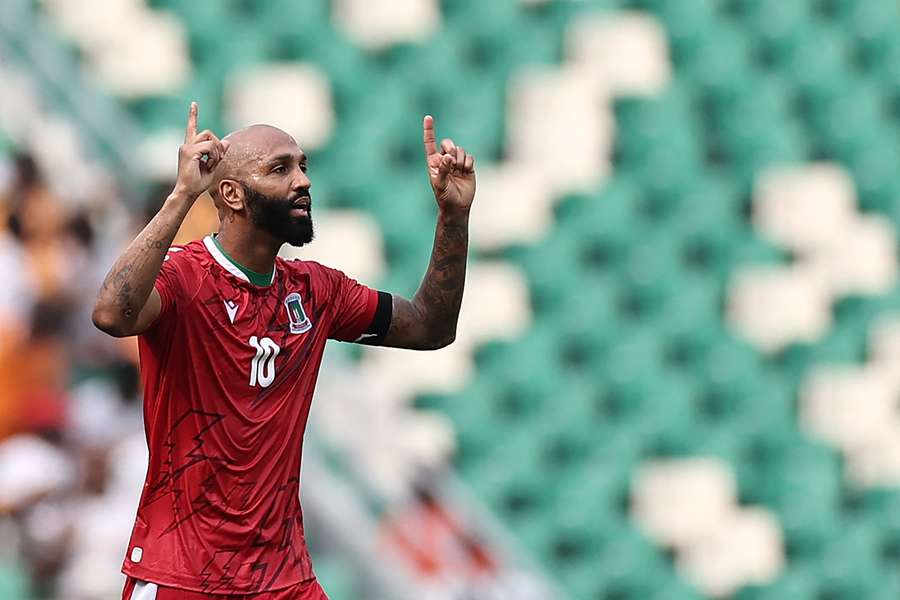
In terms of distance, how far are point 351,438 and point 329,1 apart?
141 cm

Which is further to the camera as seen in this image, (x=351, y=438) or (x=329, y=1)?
(x=329, y=1)

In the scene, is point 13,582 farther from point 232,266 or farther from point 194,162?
point 194,162

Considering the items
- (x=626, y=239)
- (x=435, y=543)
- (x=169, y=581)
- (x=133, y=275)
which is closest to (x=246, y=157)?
(x=133, y=275)

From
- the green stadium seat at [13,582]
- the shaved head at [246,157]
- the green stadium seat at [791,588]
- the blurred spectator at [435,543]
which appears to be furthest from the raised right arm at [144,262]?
the green stadium seat at [791,588]

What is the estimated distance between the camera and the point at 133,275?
1783mm

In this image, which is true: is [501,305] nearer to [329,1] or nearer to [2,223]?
[329,1]

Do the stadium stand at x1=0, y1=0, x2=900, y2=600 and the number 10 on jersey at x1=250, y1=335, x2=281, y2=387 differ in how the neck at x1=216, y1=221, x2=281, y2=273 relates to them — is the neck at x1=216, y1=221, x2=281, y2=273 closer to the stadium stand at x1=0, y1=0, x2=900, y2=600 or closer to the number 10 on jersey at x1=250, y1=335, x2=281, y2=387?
the number 10 on jersey at x1=250, y1=335, x2=281, y2=387

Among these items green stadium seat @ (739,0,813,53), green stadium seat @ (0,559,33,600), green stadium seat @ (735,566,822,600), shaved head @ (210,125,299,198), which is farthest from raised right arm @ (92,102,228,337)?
green stadium seat @ (739,0,813,53)

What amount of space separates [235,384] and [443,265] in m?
0.33

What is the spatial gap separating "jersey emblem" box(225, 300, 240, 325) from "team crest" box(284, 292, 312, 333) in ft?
0.25

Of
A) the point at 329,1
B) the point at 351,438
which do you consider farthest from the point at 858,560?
the point at 329,1

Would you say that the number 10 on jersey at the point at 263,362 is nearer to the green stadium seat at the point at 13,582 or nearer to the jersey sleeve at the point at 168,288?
the jersey sleeve at the point at 168,288

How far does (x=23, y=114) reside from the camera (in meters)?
3.59

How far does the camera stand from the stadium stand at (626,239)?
4.34 m
